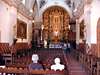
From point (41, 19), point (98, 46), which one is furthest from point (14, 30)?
point (41, 19)

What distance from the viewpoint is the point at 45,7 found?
38312 mm

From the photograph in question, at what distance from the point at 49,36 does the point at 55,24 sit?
239 cm

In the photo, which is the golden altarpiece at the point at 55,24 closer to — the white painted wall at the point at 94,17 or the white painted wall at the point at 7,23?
the white painted wall at the point at 7,23

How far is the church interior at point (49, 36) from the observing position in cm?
920

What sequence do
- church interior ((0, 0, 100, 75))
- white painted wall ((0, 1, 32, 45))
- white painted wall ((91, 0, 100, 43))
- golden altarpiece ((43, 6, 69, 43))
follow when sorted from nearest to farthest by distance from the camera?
church interior ((0, 0, 100, 75)), white painted wall ((91, 0, 100, 43)), white painted wall ((0, 1, 32, 45)), golden altarpiece ((43, 6, 69, 43))

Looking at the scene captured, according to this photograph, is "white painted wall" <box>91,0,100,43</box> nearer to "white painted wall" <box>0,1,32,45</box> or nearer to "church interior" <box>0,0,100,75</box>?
"church interior" <box>0,0,100,75</box>

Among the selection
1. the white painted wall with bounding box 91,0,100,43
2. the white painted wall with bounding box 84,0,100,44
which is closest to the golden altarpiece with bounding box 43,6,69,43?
the white painted wall with bounding box 84,0,100,44

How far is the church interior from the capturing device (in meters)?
9.20

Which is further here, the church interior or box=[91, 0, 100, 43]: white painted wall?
box=[91, 0, 100, 43]: white painted wall

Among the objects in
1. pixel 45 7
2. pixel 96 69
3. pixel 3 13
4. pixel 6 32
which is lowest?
pixel 96 69

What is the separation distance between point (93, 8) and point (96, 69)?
24.1 feet

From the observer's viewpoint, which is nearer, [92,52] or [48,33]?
[92,52]

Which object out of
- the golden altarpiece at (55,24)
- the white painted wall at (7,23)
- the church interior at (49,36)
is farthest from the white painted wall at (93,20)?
the golden altarpiece at (55,24)

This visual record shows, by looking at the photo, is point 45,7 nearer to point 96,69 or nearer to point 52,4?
point 52,4
